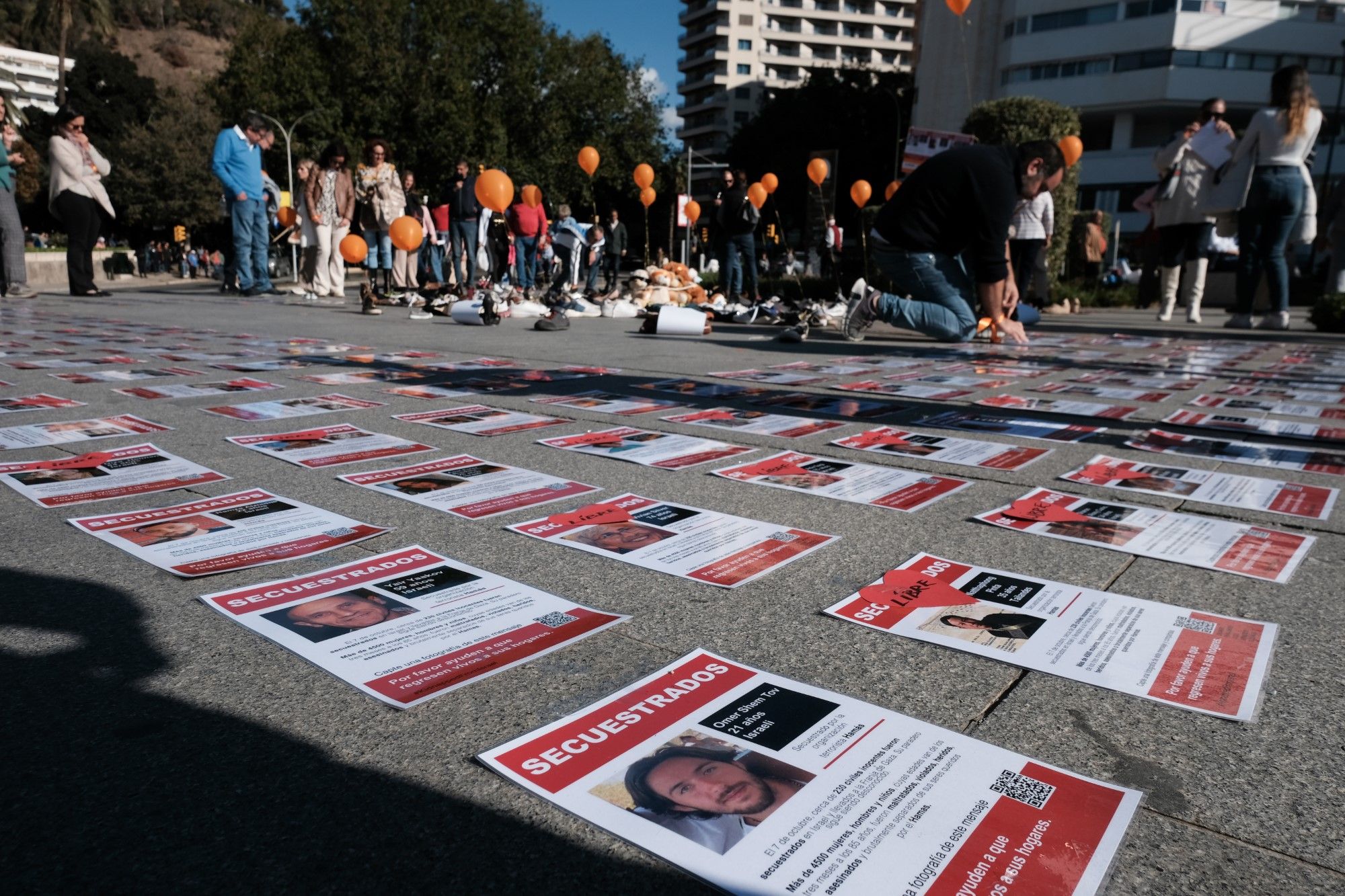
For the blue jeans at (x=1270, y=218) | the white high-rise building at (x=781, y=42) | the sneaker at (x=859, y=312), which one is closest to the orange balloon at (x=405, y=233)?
the sneaker at (x=859, y=312)

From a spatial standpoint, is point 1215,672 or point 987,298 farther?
point 987,298

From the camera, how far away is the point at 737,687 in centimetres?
134

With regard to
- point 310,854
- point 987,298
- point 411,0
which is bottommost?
point 310,854

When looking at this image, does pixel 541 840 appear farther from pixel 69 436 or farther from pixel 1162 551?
pixel 69 436

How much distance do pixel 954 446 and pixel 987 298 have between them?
109 inches

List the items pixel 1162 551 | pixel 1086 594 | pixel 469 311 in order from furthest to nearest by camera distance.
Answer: pixel 469 311
pixel 1162 551
pixel 1086 594

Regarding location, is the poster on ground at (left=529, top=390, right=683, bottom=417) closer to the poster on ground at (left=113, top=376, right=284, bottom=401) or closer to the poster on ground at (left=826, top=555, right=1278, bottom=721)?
the poster on ground at (left=113, top=376, right=284, bottom=401)

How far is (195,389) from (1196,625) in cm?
387

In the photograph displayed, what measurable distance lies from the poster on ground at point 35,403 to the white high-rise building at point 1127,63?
40.9 m

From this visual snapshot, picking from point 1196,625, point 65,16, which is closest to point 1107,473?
point 1196,625

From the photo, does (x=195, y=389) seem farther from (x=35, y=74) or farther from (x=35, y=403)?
(x=35, y=74)

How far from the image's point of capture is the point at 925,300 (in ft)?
20.0

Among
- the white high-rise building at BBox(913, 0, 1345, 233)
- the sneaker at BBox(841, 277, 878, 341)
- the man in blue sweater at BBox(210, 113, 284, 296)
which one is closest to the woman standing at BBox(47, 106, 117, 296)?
the man in blue sweater at BBox(210, 113, 284, 296)

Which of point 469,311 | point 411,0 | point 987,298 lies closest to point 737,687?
point 987,298
